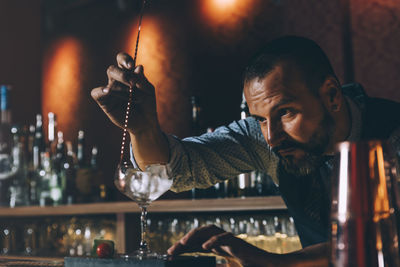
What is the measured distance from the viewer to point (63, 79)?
11.5 ft

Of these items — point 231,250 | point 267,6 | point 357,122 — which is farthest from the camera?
point 267,6

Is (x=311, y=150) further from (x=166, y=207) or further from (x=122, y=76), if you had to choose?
(x=166, y=207)

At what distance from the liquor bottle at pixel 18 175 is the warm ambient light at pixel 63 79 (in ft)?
1.57

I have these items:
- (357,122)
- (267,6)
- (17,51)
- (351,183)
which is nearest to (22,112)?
(17,51)

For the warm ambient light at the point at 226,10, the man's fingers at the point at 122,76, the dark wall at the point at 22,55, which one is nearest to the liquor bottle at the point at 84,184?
the dark wall at the point at 22,55

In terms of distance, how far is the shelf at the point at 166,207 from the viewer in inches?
76.4

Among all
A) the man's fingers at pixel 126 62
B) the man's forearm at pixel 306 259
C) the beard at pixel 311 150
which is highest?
the man's fingers at pixel 126 62

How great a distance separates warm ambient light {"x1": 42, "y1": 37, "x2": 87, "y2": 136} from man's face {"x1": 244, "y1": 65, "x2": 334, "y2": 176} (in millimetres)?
2251

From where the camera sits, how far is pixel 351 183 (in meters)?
0.54

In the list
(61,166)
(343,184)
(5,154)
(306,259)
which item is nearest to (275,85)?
(306,259)

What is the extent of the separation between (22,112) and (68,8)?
75cm

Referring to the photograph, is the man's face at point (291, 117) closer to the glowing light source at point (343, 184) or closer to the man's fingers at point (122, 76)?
the man's fingers at point (122, 76)

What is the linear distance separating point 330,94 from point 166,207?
1.02 m

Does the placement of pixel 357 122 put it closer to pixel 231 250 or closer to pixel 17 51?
pixel 231 250
